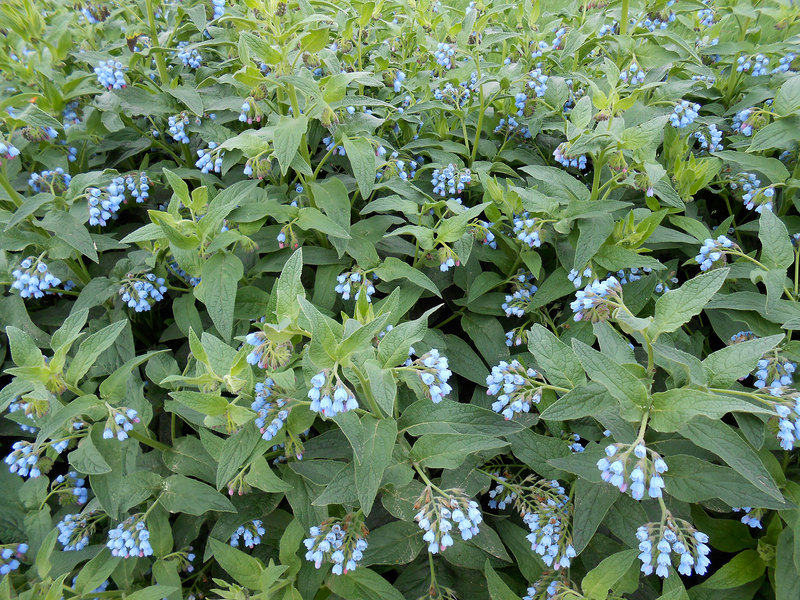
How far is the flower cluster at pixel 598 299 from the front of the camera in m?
2.13

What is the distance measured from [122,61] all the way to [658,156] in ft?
12.1

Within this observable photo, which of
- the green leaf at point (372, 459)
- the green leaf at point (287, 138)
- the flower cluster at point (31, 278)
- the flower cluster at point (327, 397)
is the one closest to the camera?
the flower cluster at point (327, 397)

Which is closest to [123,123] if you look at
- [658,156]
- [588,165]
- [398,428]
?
[398,428]

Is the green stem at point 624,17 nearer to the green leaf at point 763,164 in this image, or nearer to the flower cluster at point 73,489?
the green leaf at point 763,164

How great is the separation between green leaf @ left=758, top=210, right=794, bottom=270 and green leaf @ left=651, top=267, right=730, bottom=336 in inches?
30.8

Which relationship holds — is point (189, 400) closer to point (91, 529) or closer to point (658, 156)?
point (91, 529)

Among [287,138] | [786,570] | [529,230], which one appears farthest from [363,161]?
[786,570]

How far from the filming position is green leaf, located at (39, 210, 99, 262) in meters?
2.87

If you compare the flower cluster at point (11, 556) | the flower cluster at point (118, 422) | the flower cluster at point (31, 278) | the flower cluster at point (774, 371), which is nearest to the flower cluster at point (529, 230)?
the flower cluster at point (774, 371)

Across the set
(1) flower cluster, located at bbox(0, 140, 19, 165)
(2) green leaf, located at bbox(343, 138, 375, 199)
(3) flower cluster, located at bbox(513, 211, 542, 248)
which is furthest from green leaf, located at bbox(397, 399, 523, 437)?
(1) flower cluster, located at bbox(0, 140, 19, 165)

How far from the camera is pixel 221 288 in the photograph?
2.54 meters

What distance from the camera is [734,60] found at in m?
3.70

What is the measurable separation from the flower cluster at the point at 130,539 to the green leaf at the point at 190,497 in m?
0.13

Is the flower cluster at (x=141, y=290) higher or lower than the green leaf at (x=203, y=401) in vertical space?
lower
